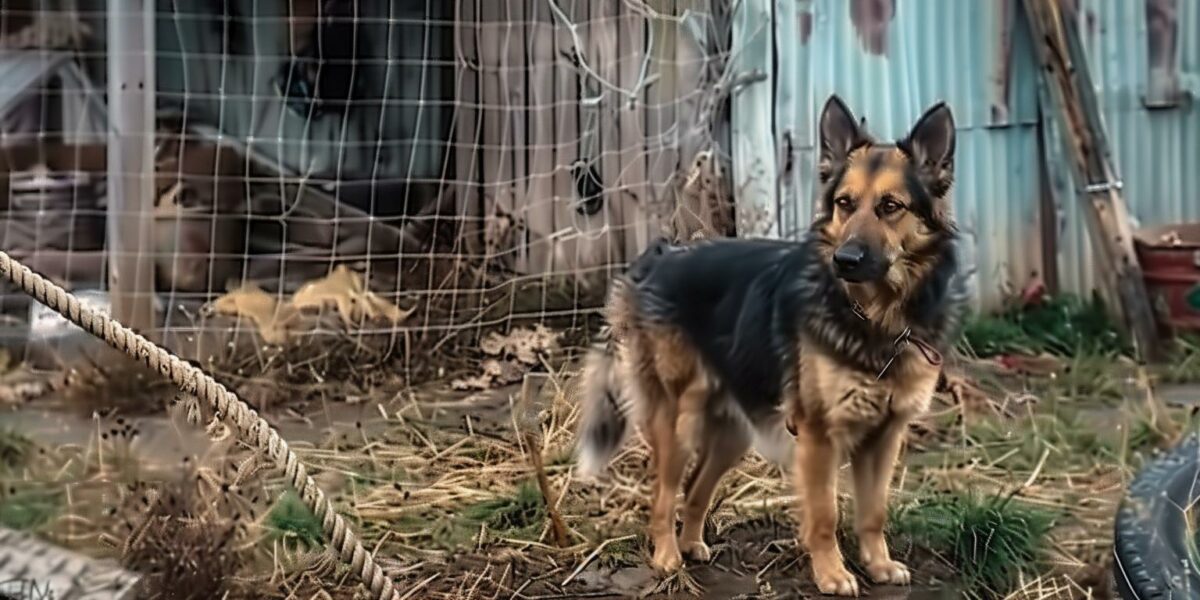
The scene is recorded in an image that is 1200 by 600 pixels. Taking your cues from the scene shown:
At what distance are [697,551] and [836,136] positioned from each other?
1198 millimetres

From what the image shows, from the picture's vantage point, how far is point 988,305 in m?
3.39

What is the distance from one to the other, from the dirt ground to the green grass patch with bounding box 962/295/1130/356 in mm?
41

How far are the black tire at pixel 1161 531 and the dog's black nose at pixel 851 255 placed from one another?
42.1 inches

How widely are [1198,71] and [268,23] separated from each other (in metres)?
2.91

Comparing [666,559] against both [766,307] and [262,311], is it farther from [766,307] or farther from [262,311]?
[262,311]

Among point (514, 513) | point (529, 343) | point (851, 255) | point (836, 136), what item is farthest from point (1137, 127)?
point (514, 513)

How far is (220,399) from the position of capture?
10.3 ft

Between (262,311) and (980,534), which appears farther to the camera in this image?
(262,311)

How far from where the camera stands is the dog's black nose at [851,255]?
9.65 ft

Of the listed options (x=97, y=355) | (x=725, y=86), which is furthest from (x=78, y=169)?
(x=725, y=86)

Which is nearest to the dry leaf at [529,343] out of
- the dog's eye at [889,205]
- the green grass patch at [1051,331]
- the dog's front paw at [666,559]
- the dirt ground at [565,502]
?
the dirt ground at [565,502]

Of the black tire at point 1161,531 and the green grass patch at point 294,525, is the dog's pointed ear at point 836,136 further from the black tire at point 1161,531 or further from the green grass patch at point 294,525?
the green grass patch at point 294,525

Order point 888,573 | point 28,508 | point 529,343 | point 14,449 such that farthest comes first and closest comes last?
point 14,449 → point 28,508 → point 529,343 → point 888,573

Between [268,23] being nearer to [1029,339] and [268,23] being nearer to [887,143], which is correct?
[887,143]
